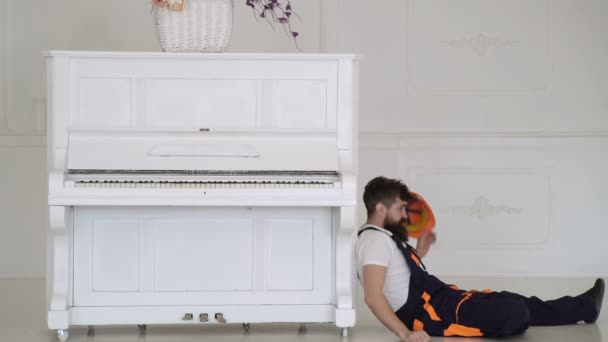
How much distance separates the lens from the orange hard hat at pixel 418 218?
14.3 feet

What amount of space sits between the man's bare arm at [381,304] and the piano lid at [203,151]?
43 centimetres

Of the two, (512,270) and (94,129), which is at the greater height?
(94,129)

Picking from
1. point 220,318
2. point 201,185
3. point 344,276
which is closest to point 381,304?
point 344,276

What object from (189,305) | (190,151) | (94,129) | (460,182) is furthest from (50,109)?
(460,182)

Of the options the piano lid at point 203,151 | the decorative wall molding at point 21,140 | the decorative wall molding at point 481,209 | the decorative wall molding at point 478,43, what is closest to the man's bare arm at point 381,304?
the piano lid at point 203,151

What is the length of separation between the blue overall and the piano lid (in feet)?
1.55

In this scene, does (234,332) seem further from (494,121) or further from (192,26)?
(494,121)

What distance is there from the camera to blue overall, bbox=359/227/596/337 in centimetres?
405

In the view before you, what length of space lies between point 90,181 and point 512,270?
3.00 m

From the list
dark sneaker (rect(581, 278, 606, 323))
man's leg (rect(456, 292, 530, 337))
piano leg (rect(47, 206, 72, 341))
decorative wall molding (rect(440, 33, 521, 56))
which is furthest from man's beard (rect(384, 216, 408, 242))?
decorative wall molding (rect(440, 33, 521, 56))

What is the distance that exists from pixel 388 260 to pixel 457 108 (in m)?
2.24

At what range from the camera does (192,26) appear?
425 centimetres

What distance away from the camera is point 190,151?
4.12 meters

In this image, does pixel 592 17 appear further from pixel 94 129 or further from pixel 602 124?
pixel 94 129
